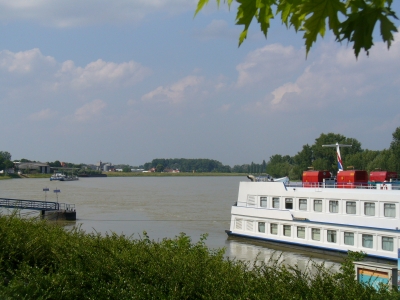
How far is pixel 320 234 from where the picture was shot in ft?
78.2

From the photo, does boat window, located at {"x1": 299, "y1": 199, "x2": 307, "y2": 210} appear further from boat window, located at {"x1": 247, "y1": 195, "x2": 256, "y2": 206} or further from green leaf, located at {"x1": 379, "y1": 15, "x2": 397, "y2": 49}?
green leaf, located at {"x1": 379, "y1": 15, "x2": 397, "y2": 49}

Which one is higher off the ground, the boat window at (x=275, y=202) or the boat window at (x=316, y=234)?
the boat window at (x=275, y=202)

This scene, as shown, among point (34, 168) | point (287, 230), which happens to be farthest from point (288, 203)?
point (34, 168)

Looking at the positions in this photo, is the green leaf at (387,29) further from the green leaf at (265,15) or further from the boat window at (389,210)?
the boat window at (389,210)

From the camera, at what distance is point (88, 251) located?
32.6 feet

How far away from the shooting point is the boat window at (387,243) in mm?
20828

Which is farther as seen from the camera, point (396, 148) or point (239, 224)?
point (396, 148)

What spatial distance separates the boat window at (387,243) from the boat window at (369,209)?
1195mm

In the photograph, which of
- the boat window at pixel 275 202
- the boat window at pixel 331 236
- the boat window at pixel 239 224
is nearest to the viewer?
the boat window at pixel 331 236

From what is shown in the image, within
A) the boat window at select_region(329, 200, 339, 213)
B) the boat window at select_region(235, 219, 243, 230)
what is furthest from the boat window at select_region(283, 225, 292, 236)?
the boat window at select_region(235, 219, 243, 230)

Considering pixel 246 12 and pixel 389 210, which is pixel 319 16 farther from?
pixel 389 210

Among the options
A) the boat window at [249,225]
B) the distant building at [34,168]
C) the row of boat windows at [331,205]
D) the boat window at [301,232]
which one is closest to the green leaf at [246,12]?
the row of boat windows at [331,205]

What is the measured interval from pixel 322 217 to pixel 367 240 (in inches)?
105

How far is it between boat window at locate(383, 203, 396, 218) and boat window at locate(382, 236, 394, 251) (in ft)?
3.18
